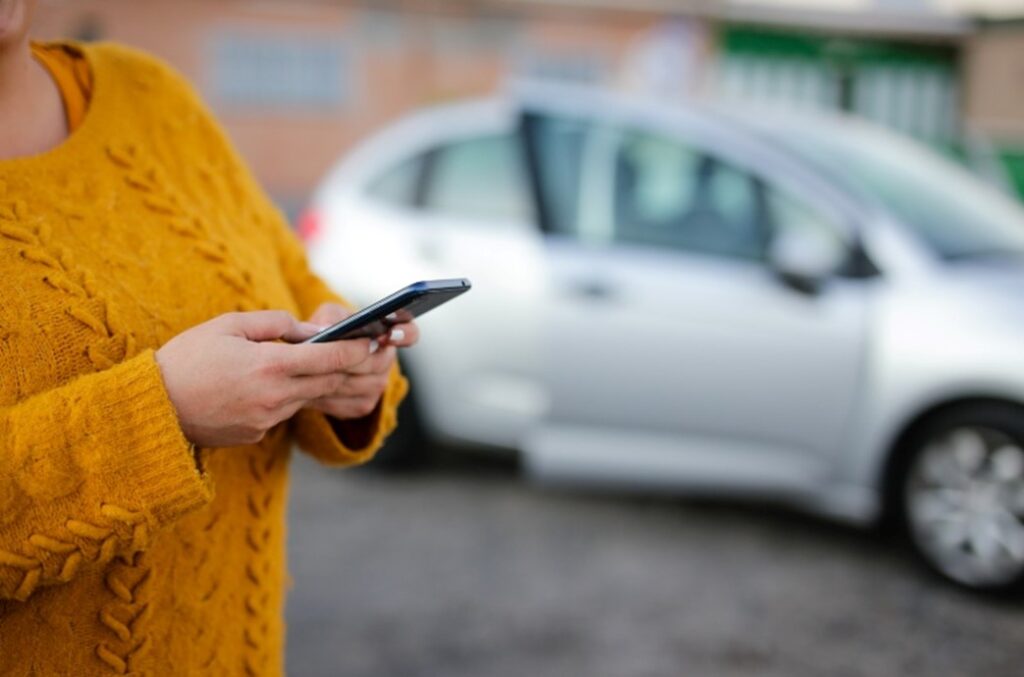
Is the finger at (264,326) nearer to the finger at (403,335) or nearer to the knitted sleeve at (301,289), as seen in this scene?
the finger at (403,335)

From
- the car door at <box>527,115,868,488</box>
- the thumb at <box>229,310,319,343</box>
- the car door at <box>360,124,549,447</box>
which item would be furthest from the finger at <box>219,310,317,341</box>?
the car door at <box>360,124,549,447</box>

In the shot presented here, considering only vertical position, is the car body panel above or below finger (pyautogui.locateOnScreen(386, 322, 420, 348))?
below

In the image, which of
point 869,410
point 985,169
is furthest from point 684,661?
point 985,169

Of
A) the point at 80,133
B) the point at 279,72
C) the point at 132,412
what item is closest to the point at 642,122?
the point at 80,133

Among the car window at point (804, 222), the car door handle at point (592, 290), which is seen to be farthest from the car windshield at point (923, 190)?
the car door handle at point (592, 290)

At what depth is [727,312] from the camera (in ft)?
12.6

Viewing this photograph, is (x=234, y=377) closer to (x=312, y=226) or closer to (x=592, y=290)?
(x=592, y=290)

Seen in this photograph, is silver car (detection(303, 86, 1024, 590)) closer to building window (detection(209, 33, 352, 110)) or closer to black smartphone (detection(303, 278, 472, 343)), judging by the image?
black smartphone (detection(303, 278, 472, 343))

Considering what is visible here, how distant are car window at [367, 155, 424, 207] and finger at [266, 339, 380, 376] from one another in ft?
11.7

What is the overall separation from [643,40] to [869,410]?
549 inches

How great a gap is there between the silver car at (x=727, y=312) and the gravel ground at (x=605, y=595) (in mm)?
217

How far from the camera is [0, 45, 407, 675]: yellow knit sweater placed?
1053 mm

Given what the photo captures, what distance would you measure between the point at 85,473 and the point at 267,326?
0.24 m

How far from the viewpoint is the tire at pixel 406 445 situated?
463cm
